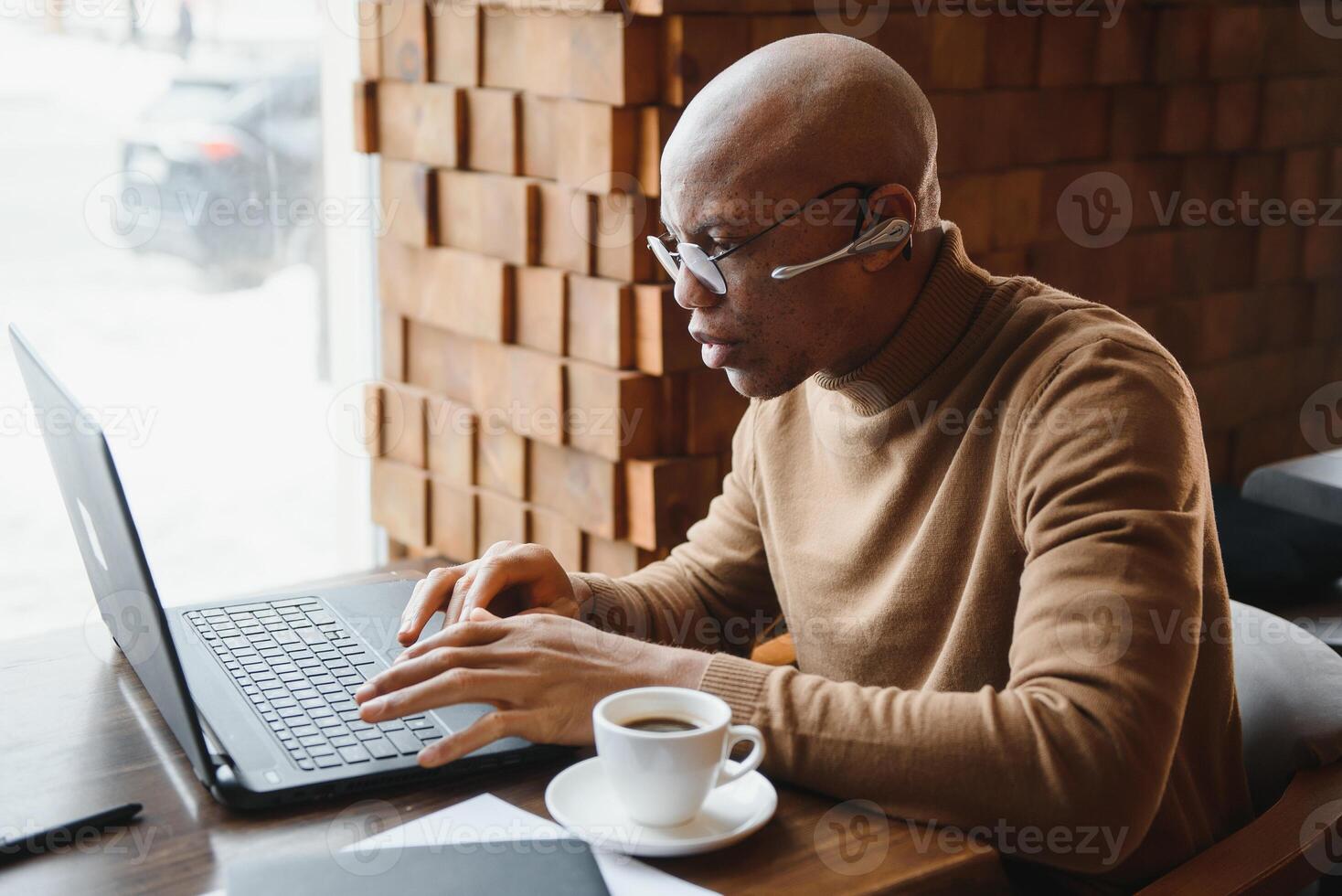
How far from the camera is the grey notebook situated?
2.87 ft

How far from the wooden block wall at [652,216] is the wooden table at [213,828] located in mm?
1053

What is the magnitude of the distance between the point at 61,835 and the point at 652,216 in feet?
4.14

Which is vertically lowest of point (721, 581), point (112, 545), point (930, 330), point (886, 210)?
point (721, 581)

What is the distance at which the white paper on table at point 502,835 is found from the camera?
2.99ft

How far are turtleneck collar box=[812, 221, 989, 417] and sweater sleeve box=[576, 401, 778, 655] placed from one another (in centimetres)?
27

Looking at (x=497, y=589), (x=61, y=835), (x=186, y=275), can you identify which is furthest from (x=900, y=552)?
(x=186, y=275)

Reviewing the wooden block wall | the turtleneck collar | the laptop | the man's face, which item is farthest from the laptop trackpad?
the wooden block wall

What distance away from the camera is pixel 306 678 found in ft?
3.94

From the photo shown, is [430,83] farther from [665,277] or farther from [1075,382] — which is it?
[1075,382]

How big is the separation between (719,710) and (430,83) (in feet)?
5.30

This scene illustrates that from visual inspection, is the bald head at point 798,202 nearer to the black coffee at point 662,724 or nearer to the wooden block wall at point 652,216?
the black coffee at point 662,724

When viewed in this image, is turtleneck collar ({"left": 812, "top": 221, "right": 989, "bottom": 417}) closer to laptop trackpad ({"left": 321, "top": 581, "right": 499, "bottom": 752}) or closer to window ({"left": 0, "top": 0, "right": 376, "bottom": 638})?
laptop trackpad ({"left": 321, "top": 581, "right": 499, "bottom": 752})

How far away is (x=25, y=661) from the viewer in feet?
4.32

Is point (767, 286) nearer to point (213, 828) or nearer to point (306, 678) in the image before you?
point (306, 678)
